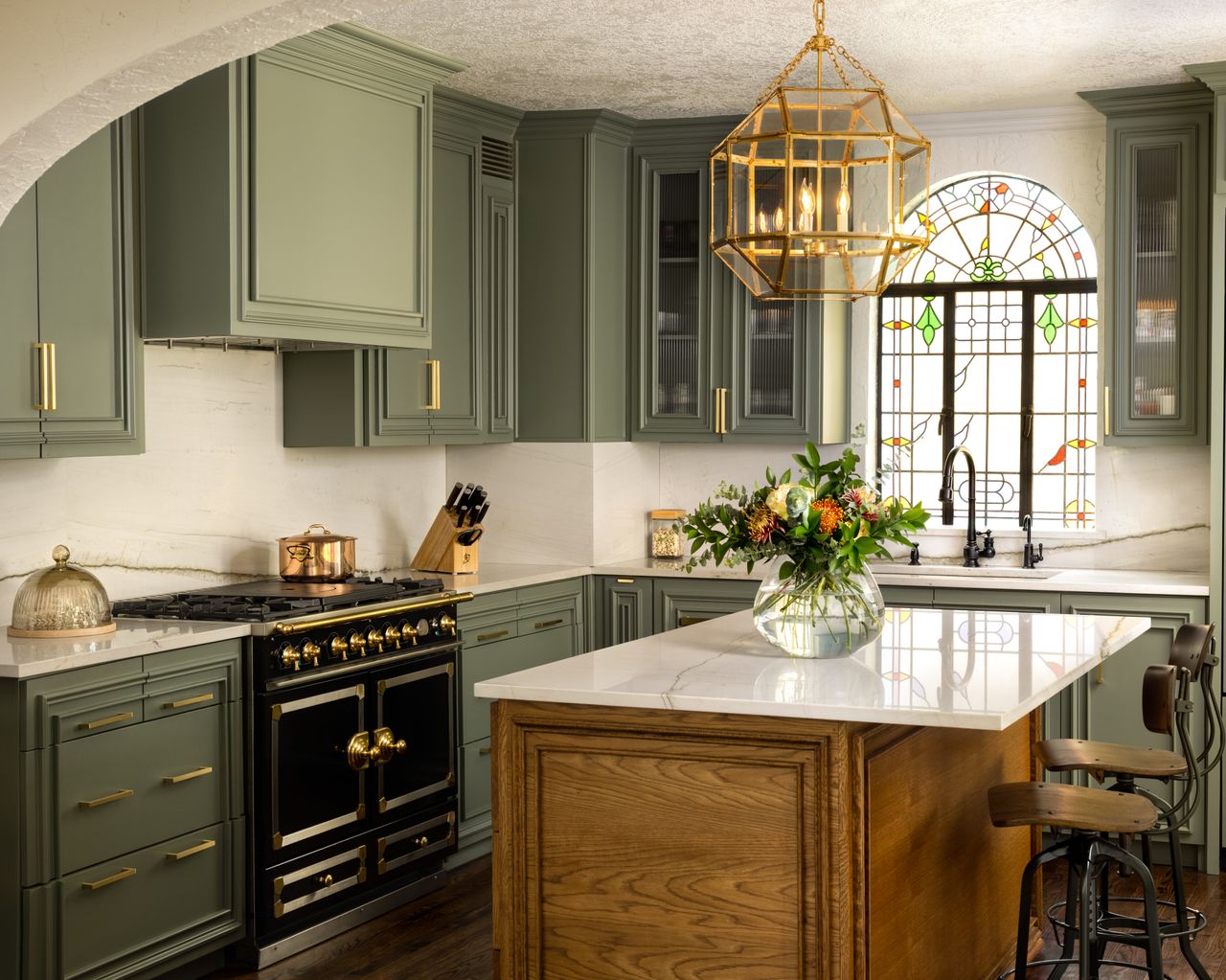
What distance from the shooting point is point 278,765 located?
4.09 metres

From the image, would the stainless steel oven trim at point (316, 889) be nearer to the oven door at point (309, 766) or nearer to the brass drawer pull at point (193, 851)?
the oven door at point (309, 766)

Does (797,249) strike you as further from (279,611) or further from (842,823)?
(279,611)

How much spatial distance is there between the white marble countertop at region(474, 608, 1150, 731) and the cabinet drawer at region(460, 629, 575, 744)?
1.28 m

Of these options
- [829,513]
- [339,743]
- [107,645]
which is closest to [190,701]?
[107,645]

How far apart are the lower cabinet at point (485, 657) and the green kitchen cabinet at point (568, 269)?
76 centimetres

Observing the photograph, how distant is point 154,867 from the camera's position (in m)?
3.77

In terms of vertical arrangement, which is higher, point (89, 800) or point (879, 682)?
point (879, 682)

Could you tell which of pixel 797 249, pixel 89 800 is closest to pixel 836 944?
pixel 797 249

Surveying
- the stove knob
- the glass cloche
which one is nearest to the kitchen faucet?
the stove knob

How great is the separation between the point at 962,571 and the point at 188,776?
3.01 meters

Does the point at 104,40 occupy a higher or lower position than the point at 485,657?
higher

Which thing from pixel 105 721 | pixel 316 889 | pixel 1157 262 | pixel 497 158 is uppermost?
pixel 497 158

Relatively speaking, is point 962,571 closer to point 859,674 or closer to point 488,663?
point 488,663

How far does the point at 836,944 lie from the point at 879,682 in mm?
539
